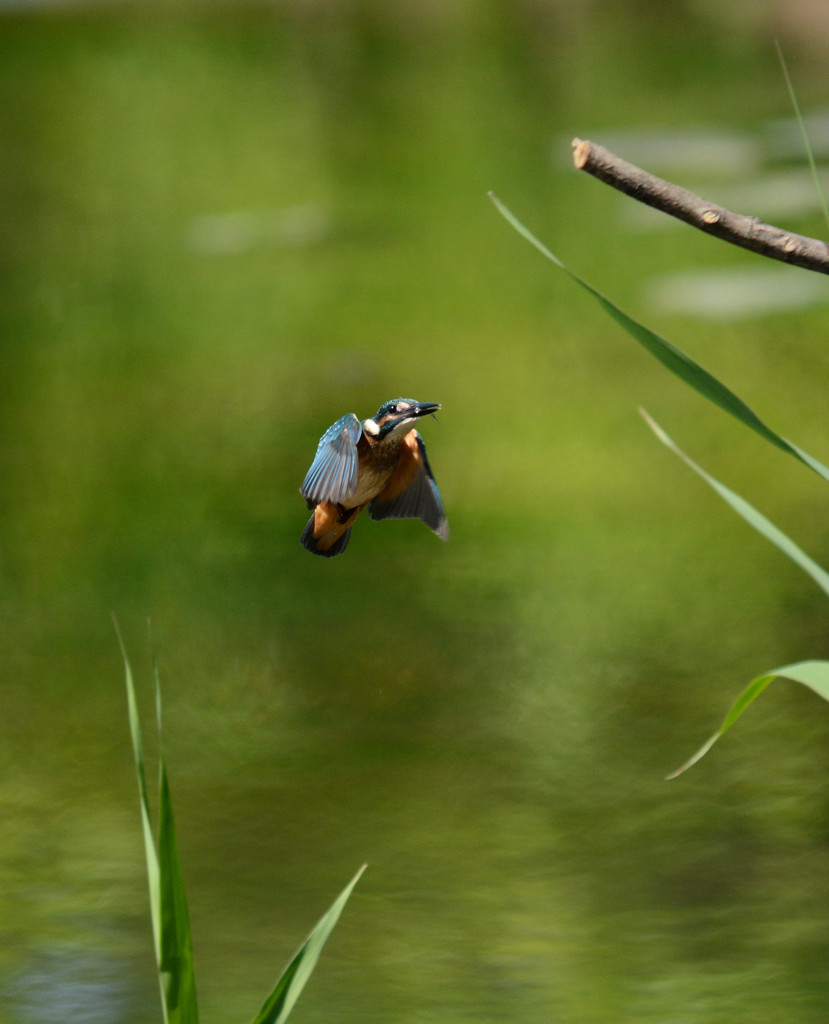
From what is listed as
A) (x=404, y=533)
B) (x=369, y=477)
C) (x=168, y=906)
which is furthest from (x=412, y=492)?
(x=404, y=533)

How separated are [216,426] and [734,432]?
92cm

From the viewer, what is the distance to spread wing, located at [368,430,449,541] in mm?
366

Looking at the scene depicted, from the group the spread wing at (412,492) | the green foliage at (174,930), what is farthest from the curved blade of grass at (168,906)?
the spread wing at (412,492)

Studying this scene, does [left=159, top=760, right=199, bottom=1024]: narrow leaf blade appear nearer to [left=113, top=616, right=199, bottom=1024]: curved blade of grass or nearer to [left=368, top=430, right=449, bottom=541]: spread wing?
[left=113, top=616, right=199, bottom=1024]: curved blade of grass

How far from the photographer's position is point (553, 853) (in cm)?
143

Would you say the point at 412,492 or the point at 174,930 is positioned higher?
the point at 412,492

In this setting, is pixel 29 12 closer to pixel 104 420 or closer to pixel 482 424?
pixel 104 420

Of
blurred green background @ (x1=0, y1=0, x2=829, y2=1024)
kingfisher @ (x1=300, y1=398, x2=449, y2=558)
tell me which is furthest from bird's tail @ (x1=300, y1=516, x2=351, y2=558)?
blurred green background @ (x1=0, y1=0, x2=829, y2=1024)

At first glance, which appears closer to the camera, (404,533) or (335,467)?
(335,467)

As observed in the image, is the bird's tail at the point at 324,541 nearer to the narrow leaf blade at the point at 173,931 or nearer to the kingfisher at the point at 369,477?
the kingfisher at the point at 369,477

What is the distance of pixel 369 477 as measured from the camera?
0.36m

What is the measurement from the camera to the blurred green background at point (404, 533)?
51.7 inches

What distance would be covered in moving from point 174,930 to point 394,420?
236 mm

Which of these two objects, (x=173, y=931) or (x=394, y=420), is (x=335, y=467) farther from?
(x=173, y=931)
